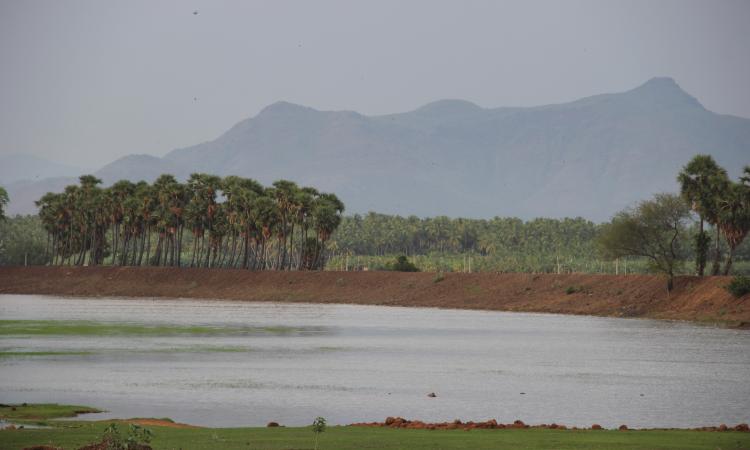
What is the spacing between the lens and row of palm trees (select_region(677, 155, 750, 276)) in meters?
104

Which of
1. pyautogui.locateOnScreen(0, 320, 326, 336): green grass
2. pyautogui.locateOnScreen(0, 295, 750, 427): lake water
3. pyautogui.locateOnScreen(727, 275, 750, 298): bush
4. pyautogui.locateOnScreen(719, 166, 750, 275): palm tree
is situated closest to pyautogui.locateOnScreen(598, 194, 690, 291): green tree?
pyautogui.locateOnScreen(719, 166, 750, 275): palm tree

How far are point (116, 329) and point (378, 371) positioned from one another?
107ft

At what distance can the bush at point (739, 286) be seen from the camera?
307 feet

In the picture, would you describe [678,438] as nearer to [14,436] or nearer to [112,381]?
[14,436]

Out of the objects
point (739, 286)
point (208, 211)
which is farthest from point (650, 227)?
point (208, 211)

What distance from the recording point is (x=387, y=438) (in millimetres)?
27391

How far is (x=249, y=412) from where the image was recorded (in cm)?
3541

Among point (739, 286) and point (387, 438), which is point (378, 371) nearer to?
point (387, 438)

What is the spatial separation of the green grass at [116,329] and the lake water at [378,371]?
5.6 inches

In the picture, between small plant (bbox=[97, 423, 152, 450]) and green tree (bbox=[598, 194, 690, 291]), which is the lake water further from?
green tree (bbox=[598, 194, 690, 291])

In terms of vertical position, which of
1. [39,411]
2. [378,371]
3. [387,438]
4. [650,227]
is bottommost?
[39,411]

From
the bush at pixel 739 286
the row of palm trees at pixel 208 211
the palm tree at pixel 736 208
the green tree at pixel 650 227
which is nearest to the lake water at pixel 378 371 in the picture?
the bush at pixel 739 286

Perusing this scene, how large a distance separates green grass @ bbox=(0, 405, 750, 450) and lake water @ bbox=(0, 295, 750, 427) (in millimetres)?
4596

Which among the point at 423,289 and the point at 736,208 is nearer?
the point at 736,208
